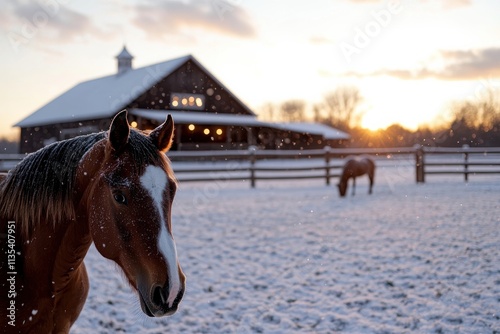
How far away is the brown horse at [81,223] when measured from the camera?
70.7 inches

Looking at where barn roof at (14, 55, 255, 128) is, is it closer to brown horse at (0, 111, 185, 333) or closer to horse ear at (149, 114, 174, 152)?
brown horse at (0, 111, 185, 333)

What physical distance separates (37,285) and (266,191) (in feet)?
40.7

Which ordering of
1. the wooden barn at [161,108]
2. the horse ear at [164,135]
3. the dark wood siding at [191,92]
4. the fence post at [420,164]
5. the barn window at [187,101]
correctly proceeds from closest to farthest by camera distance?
the horse ear at [164,135], the fence post at [420,164], the wooden barn at [161,108], the dark wood siding at [191,92], the barn window at [187,101]

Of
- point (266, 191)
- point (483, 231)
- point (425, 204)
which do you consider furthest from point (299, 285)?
point (266, 191)

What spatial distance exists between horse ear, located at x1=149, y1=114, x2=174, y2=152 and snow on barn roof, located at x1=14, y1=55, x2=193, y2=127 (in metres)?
23.9

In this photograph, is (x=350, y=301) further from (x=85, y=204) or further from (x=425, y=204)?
(x=425, y=204)

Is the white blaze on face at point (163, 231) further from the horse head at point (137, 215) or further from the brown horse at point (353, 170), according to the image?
the brown horse at point (353, 170)

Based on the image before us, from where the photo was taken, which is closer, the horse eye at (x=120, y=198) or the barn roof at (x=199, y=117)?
the horse eye at (x=120, y=198)

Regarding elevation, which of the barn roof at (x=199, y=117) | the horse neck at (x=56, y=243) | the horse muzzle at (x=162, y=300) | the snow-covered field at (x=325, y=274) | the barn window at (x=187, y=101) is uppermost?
the barn window at (x=187, y=101)

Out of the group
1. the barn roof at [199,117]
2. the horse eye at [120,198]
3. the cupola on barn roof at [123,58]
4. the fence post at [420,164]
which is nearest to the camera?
the horse eye at [120,198]

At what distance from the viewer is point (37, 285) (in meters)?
2.12

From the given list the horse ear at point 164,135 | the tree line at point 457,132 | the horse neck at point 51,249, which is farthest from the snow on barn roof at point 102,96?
the horse ear at point 164,135

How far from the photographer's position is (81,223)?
2150 millimetres

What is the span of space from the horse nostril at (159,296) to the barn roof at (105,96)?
960 inches
